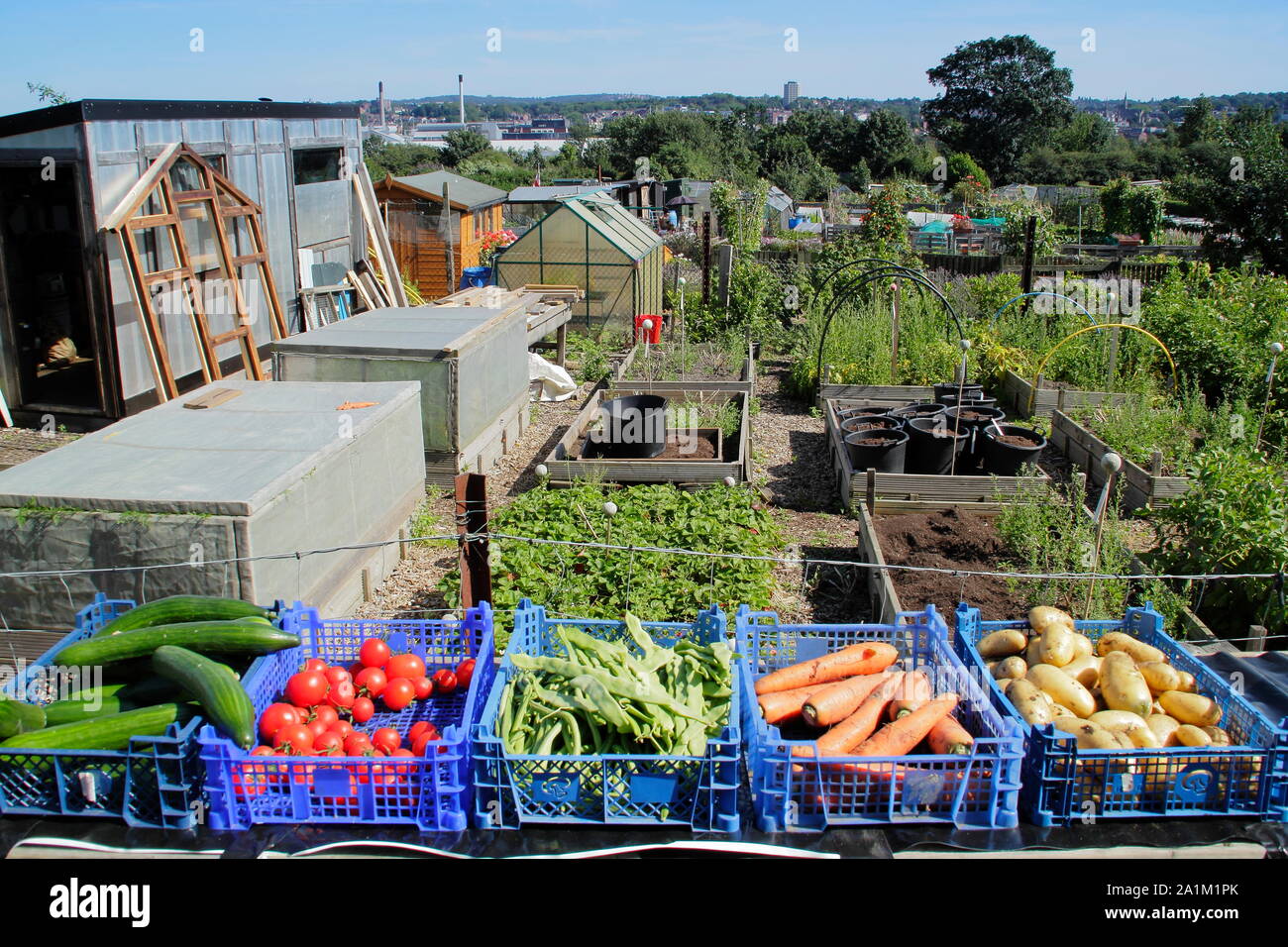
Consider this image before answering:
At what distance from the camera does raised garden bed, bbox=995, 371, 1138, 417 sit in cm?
1145

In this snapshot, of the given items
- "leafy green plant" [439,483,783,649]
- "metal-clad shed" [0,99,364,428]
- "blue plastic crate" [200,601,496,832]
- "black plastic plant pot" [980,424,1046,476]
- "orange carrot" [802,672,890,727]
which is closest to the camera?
"blue plastic crate" [200,601,496,832]

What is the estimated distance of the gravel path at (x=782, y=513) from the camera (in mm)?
7355

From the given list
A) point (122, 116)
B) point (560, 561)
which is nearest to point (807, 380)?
point (560, 561)

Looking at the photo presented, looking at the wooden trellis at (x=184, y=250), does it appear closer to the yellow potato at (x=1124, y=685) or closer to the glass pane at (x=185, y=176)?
the glass pane at (x=185, y=176)

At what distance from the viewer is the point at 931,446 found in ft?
31.4

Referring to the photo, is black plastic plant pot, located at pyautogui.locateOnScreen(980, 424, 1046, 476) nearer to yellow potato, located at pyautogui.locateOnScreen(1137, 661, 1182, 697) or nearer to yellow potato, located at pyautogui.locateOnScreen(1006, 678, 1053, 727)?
yellow potato, located at pyautogui.locateOnScreen(1137, 661, 1182, 697)

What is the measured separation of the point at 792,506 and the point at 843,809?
617cm

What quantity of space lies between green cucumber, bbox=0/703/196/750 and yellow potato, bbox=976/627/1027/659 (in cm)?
338

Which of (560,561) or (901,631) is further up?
(901,631)

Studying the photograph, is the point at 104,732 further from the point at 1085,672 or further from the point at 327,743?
the point at 1085,672

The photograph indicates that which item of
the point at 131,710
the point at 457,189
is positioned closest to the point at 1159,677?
the point at 131,710

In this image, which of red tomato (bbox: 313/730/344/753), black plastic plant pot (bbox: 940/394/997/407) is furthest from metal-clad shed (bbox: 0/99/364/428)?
black plastic plant pot (bbox: 940/394/997/407)

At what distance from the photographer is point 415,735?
378 cm

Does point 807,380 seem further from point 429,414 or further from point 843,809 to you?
point 843,809
